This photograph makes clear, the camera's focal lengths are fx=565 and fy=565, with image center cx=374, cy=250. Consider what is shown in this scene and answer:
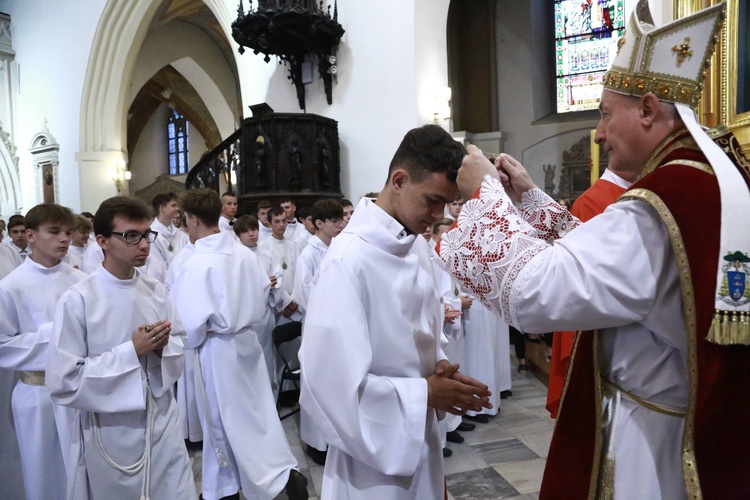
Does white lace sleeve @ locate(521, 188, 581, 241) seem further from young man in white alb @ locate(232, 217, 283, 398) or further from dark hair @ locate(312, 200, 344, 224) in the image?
young man in white alb @ locate(232, 217, 283, 398)

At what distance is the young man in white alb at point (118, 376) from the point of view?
2535mm

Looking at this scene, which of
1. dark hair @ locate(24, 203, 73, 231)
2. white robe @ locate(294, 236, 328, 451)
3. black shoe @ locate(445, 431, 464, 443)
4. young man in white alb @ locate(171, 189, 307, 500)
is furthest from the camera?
white robe @ locate(294, 236, 328, 451)

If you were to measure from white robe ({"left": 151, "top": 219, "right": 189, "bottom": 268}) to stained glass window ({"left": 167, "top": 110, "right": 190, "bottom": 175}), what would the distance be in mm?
16697

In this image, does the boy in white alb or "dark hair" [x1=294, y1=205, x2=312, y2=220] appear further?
"dark hair" [x1=294, y1=205, x2=312, y2=220]

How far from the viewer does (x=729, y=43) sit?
2865mm

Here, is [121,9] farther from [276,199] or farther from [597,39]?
[597,39]

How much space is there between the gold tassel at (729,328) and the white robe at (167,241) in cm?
621

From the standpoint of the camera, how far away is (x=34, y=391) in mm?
3152

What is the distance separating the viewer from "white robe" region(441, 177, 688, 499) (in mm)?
1268

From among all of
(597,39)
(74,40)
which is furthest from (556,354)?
(74,40)

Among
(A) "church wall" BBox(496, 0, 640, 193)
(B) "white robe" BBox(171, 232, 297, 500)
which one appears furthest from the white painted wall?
(B) "white robe" BBox(171, 232, 297, 500)

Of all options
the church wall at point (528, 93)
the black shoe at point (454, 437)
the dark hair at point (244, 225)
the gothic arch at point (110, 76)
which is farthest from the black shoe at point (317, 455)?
the gothic arch at point (110, 76)

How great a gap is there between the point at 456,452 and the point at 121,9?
517 inches

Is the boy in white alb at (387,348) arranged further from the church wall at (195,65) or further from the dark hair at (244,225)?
the church wall at (195,65)
